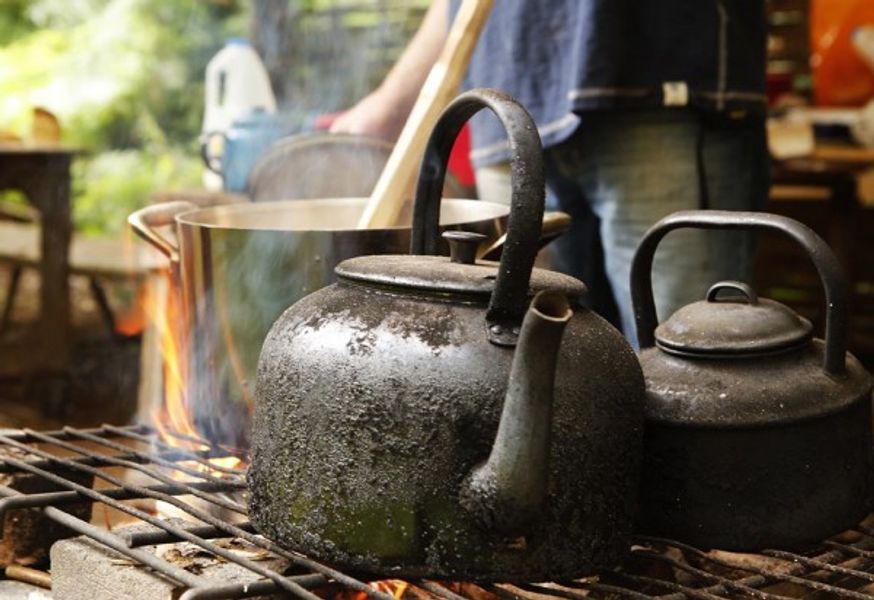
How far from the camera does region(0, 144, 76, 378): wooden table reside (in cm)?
639

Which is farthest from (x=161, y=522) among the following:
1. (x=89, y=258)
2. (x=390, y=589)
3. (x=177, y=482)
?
(x=89, y=258)

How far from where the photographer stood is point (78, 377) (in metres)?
7.21

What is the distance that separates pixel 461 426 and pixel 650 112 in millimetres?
1551

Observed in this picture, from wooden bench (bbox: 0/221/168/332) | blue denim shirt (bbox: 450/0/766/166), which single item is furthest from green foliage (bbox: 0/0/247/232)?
blue denim shirt (bbox: 450/0/766/166)

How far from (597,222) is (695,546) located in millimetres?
1502

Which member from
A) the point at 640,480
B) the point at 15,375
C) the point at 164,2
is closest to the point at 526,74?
the point at 640,480

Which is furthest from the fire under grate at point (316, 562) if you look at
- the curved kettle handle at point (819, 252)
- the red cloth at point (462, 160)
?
the red cloth at point (462, 160)

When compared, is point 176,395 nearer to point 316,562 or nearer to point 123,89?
point 316,562

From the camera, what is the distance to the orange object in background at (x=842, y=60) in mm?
6914

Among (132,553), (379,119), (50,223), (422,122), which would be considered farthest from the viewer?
(50,223)

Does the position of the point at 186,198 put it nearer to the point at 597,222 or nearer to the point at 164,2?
the point at 597,222

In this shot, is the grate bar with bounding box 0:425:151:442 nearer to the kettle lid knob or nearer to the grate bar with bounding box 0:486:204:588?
the grate bar with bounding box 0:486:204:588

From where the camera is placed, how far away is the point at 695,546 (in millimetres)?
1826

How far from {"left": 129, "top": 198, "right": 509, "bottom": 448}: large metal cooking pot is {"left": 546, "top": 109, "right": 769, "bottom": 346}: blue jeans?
64cm
